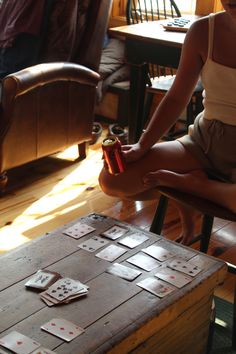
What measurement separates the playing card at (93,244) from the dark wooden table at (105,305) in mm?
19

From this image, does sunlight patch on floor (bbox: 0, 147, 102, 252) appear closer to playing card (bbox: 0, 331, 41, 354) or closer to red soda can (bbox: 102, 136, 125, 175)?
red soda can (bbox: 102, 136, 125, 175)

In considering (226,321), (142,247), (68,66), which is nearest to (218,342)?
(226,321)

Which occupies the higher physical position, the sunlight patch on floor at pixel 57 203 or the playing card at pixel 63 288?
the playing card at pixel 63 288

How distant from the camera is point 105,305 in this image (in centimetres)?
139

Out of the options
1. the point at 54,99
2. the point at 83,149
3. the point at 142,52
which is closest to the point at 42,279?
the point at 142,52

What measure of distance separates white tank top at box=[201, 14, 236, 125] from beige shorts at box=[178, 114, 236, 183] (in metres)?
0.03

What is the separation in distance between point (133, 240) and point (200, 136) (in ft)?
1.50

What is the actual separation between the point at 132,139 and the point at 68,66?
0.65 metres

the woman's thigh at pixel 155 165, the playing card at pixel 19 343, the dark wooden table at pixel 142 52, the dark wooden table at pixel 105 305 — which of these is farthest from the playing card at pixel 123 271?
the dark wooden table at pixel 142 52

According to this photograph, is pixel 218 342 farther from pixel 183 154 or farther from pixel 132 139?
pixel 132 139

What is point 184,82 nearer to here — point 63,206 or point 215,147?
point 215,147

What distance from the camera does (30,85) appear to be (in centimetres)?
291

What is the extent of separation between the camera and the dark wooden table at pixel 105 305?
1.30 metres

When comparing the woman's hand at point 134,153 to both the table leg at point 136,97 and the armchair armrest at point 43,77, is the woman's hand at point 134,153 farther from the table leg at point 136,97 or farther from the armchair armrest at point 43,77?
the armchair armrest at point 43,77
